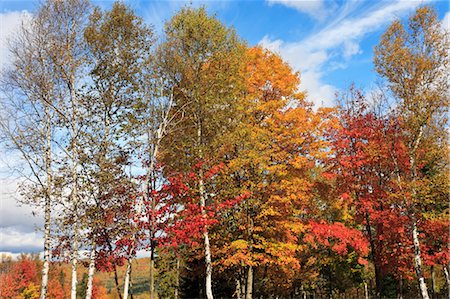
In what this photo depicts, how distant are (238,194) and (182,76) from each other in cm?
664

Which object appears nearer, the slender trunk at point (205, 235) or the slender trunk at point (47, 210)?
the slender trunk at point (47, 210)

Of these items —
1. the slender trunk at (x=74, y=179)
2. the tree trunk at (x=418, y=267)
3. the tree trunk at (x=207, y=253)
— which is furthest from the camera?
the tree trunk at (x=418, y=267)

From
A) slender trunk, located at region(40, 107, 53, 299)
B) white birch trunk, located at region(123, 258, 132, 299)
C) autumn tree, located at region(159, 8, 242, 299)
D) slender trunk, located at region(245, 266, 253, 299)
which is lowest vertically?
slender trunk, located at region(245, 266, 253, 299)

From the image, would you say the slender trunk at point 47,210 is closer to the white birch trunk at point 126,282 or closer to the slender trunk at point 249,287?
the white birch trunk at point 126,282

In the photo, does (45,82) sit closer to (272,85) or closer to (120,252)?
(120,252)

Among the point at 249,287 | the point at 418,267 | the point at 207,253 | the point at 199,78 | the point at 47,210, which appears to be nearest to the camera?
the point at 47,210

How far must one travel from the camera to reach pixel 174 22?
1855 cm

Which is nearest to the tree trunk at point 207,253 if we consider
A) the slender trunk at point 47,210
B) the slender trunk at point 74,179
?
the slender trunk at point 74,179

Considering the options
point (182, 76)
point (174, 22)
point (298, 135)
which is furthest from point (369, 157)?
point (174, 22)

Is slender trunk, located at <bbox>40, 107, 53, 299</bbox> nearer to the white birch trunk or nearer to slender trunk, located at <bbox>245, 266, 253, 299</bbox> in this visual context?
the white birch trunk

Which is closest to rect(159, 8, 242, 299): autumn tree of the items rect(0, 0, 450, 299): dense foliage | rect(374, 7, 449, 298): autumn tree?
rect(0, 0, 450, 299): dense foliage

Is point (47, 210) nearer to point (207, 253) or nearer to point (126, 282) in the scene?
point (126, 282)

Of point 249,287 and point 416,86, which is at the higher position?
point 416,86

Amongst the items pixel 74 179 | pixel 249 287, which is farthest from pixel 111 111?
pixel 249 287
